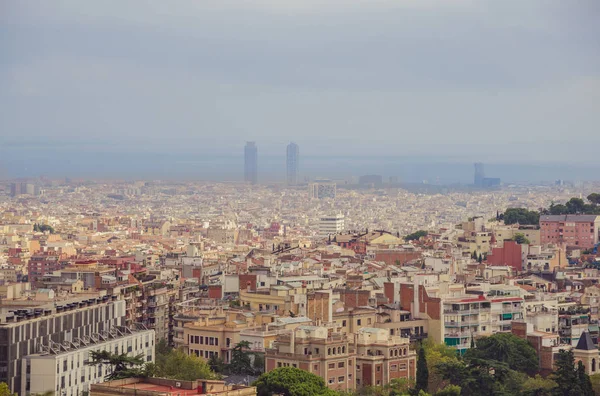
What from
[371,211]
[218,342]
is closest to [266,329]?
[218,342]

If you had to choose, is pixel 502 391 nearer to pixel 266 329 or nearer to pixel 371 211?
pixel 266 329

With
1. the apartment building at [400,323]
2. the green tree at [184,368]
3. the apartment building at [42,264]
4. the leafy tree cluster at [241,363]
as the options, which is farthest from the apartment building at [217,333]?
the apartment building at [42,264]

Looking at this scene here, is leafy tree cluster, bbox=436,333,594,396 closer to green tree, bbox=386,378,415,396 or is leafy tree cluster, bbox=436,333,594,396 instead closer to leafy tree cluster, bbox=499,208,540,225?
green tree, bbox=386,378,415,396

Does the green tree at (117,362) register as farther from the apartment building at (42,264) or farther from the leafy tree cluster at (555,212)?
the leafy tree cluster at (555,212)

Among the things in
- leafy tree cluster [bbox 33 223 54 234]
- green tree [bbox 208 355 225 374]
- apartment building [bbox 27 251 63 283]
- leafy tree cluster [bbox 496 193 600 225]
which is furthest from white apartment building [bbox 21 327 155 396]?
leafy tree cluster [bbox 33 223 54 234]

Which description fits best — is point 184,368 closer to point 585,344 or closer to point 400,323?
point 400,323

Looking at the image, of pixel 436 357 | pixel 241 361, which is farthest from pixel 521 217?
pixel 241 361
